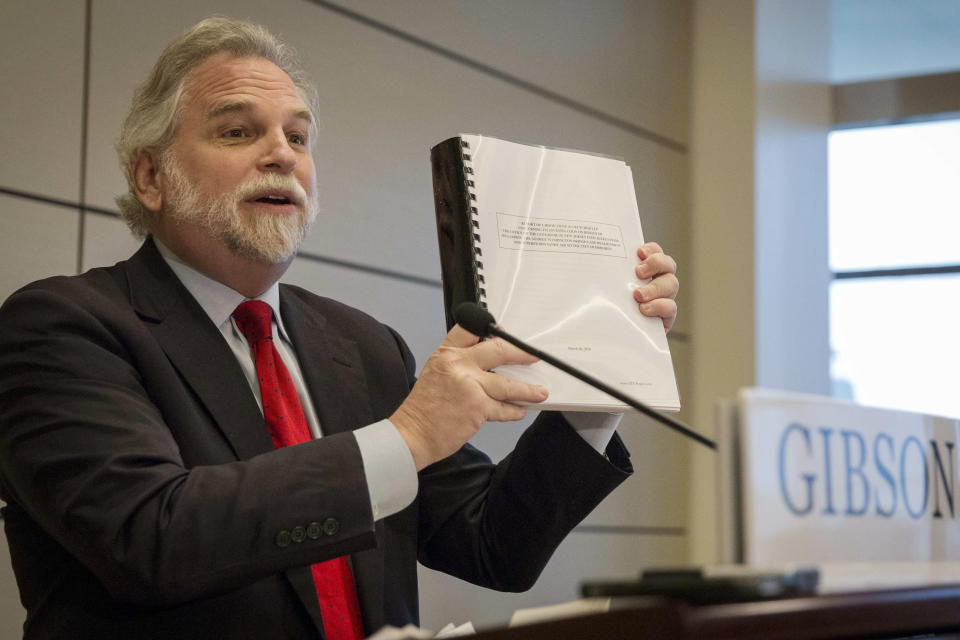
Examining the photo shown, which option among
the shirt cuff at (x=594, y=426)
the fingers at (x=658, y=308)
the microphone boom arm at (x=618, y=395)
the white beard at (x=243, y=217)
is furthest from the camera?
the white beard at (x=243, y=217)

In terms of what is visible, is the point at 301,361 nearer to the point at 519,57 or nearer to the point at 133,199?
the point at 133,199

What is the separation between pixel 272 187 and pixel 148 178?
263mm

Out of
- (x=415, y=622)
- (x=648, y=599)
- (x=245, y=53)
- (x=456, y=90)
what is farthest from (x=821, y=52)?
(x=648, y=599)

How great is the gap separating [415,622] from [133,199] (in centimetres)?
95

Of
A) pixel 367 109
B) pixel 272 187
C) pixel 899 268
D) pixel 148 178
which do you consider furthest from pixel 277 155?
pixel 899 268

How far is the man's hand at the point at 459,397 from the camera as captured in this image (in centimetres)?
137

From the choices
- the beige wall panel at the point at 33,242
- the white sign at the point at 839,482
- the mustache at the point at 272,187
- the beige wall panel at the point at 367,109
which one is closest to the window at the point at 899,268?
the beige wall panel at the point at 367,109

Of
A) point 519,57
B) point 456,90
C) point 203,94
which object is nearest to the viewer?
point 203,94

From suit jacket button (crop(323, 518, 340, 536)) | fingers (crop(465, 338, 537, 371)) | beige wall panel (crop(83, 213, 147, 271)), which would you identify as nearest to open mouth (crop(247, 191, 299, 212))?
beige wall panel (crop(83, 213, 147, 271))

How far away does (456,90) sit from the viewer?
3.21 meters

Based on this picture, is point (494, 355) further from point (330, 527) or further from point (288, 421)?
point (288, 421)

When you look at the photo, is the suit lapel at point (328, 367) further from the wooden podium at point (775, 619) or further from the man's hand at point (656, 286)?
the wooden podium at point (775, 619)

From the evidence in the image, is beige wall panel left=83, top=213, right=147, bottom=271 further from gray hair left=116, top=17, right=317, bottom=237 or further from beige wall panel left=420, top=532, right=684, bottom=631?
beige wall panel left=420, top=532, right=684, bottom=631

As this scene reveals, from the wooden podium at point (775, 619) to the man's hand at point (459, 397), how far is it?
1.69 ft
